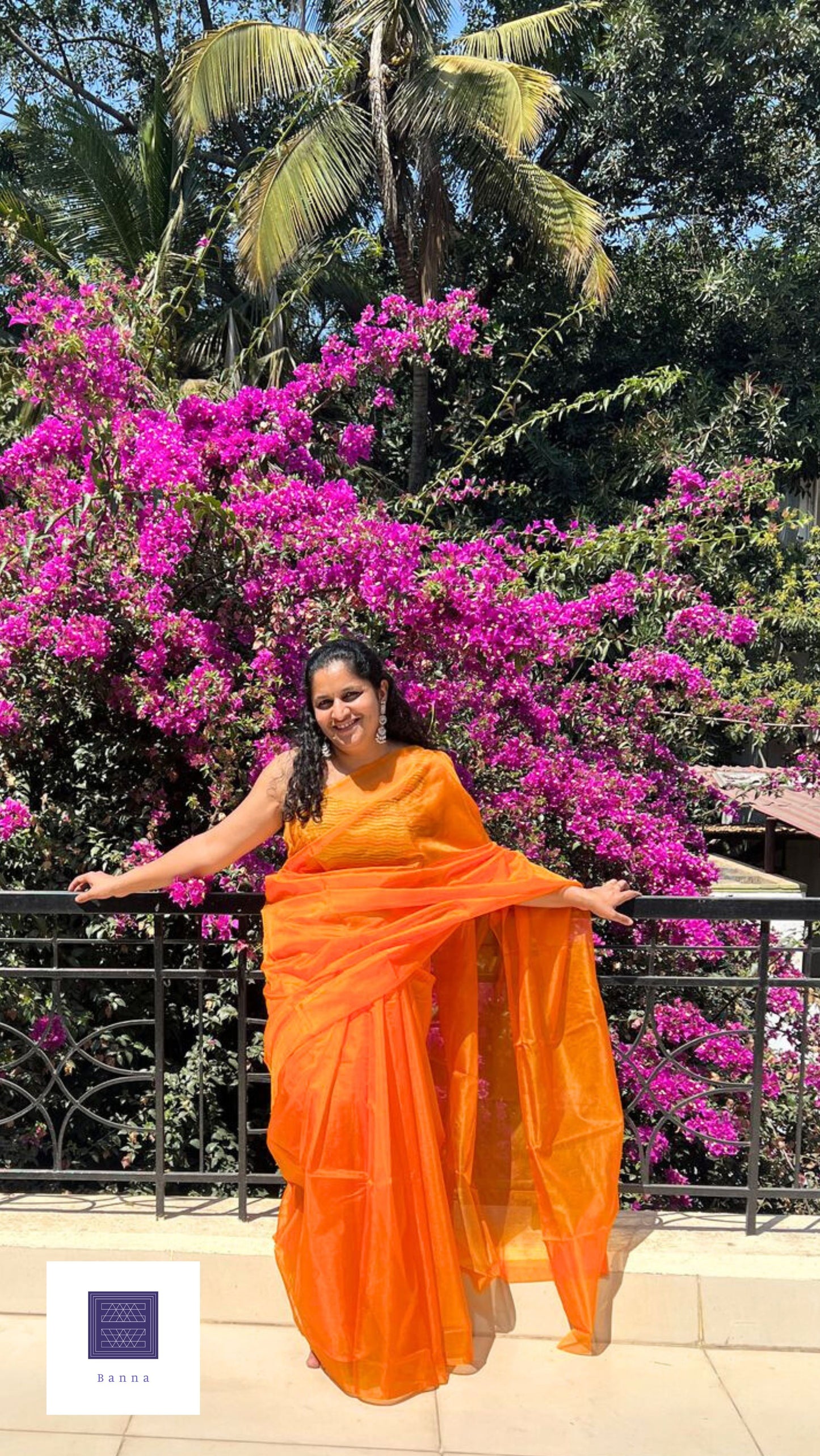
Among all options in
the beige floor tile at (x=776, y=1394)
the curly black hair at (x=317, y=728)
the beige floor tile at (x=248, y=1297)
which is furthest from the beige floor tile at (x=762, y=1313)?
the curly black hair at (x=317, y=728)

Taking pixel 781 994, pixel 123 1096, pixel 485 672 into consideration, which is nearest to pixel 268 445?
pixel 485 672

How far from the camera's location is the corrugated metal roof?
17.7ft

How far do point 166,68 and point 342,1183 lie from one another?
50.7ft

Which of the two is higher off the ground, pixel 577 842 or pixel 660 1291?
pixel 577 842

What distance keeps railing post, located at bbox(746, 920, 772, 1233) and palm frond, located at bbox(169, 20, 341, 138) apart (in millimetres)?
10970

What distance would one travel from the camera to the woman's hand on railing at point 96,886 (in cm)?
264

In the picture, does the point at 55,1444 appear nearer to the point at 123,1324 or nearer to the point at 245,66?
the point at 123,1324

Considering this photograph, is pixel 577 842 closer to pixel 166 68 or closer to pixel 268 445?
pixel 268 445

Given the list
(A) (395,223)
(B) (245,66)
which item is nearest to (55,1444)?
(A) (395,223)

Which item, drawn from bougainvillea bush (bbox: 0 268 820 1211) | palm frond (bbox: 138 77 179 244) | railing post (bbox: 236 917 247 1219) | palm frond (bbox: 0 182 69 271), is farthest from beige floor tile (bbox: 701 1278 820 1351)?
palm frond (bbox: 138 77 179 244)

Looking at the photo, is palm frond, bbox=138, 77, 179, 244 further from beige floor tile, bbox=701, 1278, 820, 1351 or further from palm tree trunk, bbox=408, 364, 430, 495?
beige floor tile, bbox=701, 1278, 820, 1351

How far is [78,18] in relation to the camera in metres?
14.3

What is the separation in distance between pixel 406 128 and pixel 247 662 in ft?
31.0

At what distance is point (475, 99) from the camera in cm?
1082
